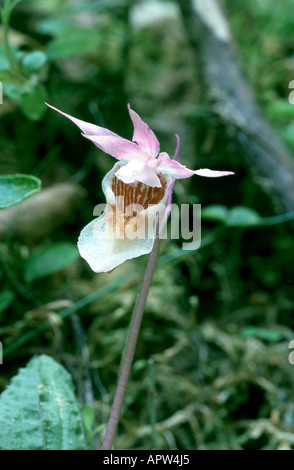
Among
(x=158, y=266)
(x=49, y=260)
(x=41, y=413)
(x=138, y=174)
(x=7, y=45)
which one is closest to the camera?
(x=138, y=174)

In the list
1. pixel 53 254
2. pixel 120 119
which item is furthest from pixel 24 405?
pixel 120 119

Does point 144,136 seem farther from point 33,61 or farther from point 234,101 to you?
point 234,101

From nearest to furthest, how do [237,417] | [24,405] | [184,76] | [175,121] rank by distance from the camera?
[24,405] < [237,417] < [175,121] < [184,76]

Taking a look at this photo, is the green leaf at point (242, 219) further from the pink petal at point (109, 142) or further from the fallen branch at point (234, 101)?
the pink petal at point (109, 142)

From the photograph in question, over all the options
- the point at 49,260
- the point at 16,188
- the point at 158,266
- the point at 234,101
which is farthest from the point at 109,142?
the point at 234,101

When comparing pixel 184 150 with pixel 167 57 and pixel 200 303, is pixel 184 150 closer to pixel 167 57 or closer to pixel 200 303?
pixel 200 303

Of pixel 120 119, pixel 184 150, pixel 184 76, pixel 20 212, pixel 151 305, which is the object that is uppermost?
pixel 184 76

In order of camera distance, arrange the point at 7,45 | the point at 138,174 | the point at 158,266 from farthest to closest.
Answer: the point at 158,266 → the point at 7,45 → the point at 138,174
